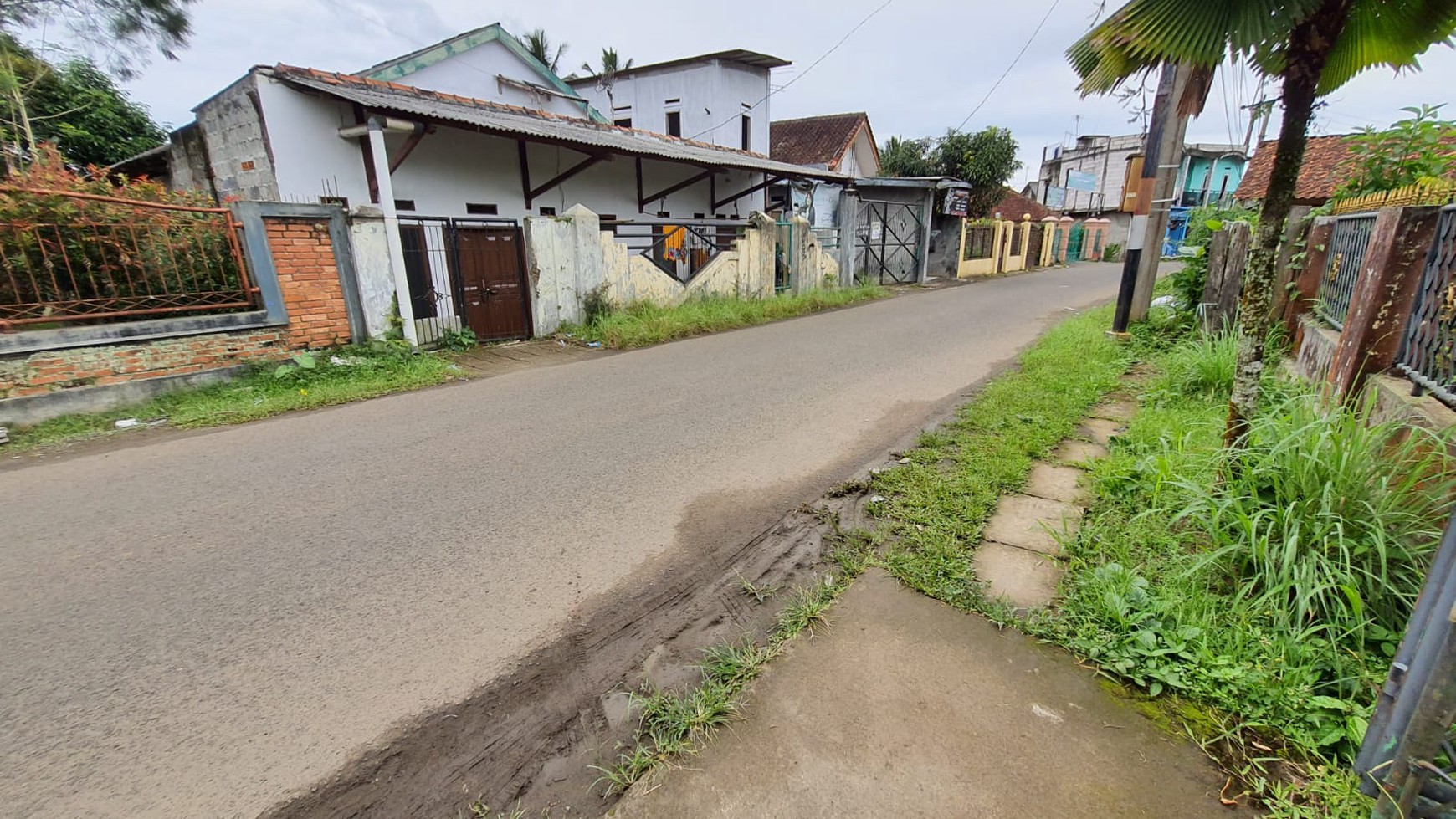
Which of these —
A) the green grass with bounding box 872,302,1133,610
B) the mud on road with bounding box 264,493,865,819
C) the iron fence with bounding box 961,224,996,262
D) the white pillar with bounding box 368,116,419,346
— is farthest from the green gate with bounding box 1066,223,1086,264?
the mud on road with bounding box 264,493,865,819

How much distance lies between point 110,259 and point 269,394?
1.83m

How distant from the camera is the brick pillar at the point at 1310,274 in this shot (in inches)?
177

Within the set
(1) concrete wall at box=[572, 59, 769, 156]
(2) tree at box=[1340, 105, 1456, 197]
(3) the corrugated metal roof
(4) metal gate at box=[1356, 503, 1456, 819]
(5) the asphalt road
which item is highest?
(1) concrete wall at box=[572, 59, 769, 156]

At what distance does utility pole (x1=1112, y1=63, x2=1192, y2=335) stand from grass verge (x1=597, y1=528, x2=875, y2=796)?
698cm

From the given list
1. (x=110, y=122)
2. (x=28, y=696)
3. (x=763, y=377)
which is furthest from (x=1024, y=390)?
(x=110, y=122)

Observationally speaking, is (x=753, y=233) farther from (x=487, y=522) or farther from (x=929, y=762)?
(x=929, y=762)

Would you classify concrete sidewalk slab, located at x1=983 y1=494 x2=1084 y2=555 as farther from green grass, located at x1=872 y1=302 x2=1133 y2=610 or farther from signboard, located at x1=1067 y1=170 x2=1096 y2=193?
signboard, located at x1=1067 y1=170 x2=1096 y2=193

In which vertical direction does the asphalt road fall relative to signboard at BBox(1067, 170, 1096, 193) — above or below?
below

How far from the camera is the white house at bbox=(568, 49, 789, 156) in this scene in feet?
64.3

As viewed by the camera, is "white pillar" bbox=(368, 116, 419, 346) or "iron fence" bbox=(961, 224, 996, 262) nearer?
"white pillar" bbox=(368, 116, 419, 346)

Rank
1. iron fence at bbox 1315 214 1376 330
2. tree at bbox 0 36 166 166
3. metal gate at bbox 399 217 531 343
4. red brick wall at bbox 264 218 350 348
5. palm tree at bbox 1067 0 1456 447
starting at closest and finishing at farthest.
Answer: palm tree at bbox 1067 0 1456 447, iron fence at bbox 1315 214 1376 330, red brick wall at bbox 264 218 350 348, metal gate at bbox 399 217 531 343, tree at bbox 0 36 166 166

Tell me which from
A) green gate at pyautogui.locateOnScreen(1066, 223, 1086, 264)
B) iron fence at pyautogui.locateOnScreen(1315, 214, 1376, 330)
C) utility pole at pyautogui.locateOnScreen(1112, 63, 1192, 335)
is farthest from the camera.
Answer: green gate at pyautogui.locateOnScreen(1066, 223, 1086, 264)

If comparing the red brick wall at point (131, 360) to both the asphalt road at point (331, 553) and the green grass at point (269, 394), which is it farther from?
the asphalt road at point (331, 553)

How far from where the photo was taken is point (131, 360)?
559 cm
